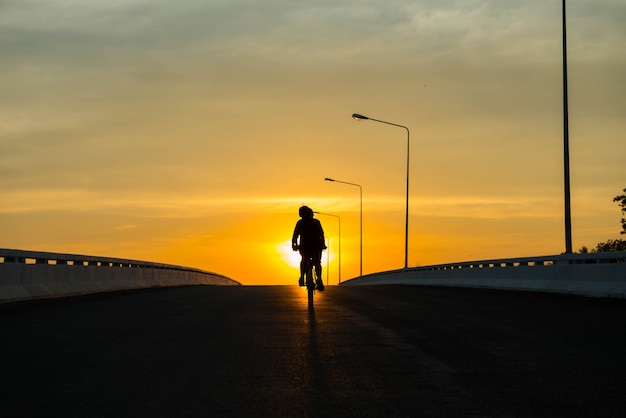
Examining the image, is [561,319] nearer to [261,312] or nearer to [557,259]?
[261,312]

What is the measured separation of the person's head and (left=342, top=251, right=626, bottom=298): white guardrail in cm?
672

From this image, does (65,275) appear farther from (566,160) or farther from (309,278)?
(566,160)

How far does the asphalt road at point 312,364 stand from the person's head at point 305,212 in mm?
3362

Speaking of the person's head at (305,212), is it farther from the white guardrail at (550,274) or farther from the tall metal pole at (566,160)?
the tall metal pole at (566,160)

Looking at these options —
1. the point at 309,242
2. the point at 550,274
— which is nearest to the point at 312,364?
the point at 309,242

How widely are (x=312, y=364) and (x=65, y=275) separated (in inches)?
638

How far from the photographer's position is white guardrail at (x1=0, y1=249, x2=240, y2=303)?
67.7 feet

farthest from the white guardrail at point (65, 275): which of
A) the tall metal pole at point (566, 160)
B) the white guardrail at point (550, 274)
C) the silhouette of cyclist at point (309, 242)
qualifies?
the tall metal pole at point (566, 160)

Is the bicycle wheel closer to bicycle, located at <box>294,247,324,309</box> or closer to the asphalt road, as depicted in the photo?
bicycle, located at <box>294,247,324,309</box>

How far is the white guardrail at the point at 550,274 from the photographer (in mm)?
21938

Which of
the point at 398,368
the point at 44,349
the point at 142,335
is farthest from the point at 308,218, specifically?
the point at 398,368

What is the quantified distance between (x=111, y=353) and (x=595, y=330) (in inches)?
261

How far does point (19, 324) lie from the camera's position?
1466cm

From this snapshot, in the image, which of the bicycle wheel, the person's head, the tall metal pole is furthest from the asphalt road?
the tall metal pole
